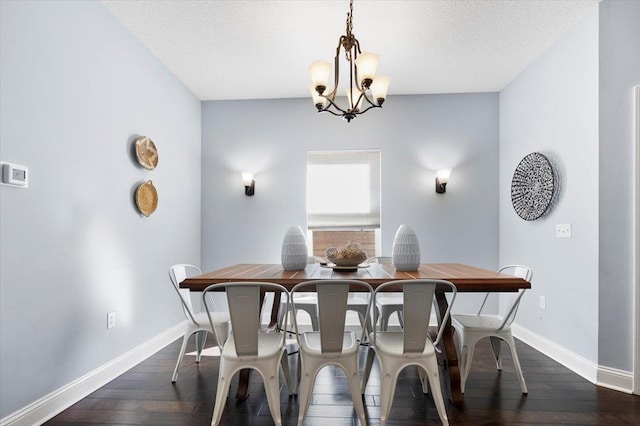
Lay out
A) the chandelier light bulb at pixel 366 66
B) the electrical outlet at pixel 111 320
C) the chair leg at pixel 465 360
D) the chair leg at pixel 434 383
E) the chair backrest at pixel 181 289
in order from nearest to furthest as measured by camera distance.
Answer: the chair leg at pixel 434 383, the chandelier light bulb at pixel 366 66, the chair leg at pixel 465 360, the chair backrest at pixel 181 289, the electrical outlet at pixel 111 320

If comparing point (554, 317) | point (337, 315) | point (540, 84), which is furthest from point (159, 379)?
point (540, 84)

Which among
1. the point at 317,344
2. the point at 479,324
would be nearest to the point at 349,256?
the point at 317,344

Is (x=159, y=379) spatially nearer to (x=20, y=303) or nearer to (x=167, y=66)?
(x=20, y=303)

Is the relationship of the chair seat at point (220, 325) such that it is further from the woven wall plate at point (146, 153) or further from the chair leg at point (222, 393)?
the woven wall plate at point (146, 153)

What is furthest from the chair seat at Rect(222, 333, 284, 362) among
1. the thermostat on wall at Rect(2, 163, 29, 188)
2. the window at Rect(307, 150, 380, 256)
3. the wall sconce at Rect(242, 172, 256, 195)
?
the wall sconce at Rect(242, 172, 256, 195)

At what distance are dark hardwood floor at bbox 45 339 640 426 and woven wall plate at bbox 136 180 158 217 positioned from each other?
1303mm

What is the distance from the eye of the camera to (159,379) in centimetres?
256

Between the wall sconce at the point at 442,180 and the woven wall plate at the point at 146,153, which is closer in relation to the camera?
the woven wall plate at the point at 146,153

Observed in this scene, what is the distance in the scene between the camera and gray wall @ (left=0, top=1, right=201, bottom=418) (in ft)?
6.00

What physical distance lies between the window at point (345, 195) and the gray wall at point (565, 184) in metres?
1.52

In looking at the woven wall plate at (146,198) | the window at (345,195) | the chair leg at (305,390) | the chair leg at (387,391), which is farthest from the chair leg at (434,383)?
the woven wall plate at (146,198)

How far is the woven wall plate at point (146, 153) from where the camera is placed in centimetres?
289

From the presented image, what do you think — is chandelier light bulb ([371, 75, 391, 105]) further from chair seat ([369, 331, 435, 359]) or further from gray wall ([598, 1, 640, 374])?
gray wall ([598, 1, 640, 374])

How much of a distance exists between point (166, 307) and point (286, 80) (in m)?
2.62
